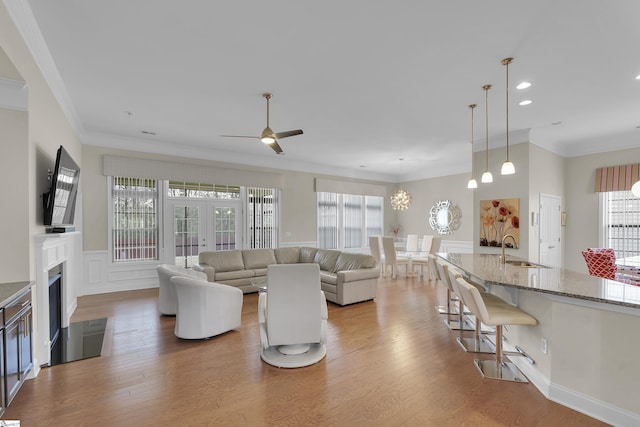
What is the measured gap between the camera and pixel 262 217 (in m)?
7.83

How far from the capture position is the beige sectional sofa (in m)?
5.21

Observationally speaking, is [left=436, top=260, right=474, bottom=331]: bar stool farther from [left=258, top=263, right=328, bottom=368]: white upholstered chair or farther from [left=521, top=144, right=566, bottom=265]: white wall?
[left=521, top=144, right=566, bottom=265]: white wall

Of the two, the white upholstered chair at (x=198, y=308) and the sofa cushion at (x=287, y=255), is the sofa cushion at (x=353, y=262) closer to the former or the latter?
the sofa cushion at (x=287, y=255)

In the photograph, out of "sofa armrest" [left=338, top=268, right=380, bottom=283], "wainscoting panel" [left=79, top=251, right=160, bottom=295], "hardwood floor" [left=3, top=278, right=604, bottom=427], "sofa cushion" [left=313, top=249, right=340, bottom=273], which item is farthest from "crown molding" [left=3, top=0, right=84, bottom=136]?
"sofa cushion" [left=313, top=249, right=340, bottom=273]

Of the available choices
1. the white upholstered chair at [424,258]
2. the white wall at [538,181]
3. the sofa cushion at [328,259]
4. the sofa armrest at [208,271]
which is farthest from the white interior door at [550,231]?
the sofa armrest at [208,271]

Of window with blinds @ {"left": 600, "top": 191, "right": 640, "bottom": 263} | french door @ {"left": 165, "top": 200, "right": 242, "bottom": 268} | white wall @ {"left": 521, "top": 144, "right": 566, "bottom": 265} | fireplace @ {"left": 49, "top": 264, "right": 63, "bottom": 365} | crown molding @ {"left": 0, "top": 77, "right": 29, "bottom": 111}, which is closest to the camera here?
crown molding @ {"left": 0, "top": 77, "right": 29, "bottom": 111}

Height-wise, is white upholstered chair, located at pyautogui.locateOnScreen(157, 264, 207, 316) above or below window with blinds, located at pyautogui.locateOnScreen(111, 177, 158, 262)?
below

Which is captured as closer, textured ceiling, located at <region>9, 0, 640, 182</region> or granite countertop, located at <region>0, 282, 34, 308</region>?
granite countertop, located at <region>0, 282, 34, 308</region>

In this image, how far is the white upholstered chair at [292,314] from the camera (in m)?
3.07

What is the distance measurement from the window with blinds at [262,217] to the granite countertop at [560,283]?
530 centimetres

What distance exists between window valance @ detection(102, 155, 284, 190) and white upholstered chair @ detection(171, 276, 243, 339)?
3.53m

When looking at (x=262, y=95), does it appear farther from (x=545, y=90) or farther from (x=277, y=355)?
(x=545, y=90)

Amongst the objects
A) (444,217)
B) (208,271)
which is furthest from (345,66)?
(444,217)

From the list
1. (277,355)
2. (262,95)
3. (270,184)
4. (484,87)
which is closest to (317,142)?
(270,184)
